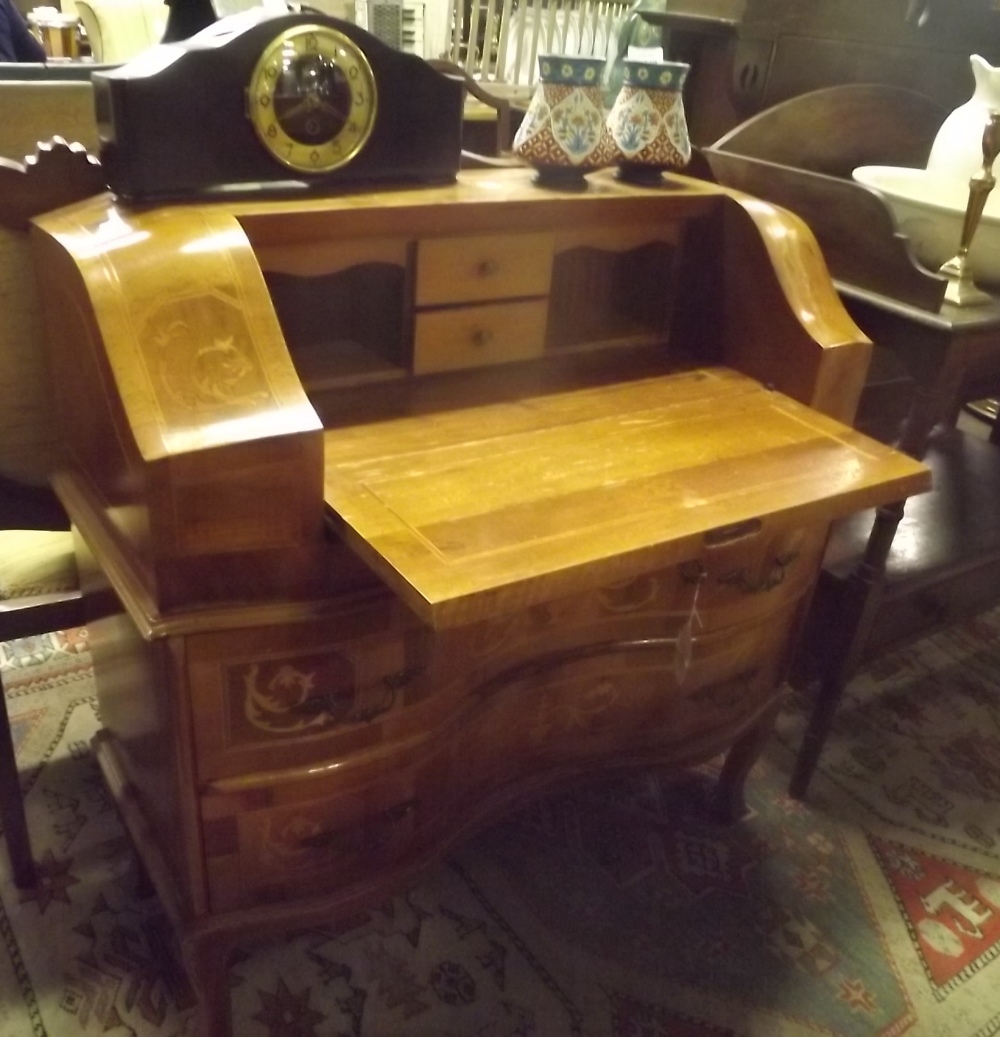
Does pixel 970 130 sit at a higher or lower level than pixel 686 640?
higher

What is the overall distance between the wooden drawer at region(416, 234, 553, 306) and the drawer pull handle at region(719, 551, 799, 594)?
1.23 feet

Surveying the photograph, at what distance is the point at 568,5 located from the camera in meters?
3.43

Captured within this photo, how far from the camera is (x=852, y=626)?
1388 millimetres

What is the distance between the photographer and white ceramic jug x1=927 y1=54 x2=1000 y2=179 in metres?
1.36

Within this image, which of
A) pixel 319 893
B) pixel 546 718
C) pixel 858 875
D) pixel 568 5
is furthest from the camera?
pixel 568 5

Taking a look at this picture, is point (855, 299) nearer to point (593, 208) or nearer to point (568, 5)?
point (593, 208)

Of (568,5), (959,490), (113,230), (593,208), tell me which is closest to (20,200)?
(113,230)

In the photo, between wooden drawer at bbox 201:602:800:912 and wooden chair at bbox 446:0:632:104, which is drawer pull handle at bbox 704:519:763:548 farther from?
wooden chair at bbox 446:0:632:104

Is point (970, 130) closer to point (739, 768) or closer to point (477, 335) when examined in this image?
point (477, 335)

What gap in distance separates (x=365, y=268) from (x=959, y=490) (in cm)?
119

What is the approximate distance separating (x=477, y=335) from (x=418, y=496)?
1.01ft

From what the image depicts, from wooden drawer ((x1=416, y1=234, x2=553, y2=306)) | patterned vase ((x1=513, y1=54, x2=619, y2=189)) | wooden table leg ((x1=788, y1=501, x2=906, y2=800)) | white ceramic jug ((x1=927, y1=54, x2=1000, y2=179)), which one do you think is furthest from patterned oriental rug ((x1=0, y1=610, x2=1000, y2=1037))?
white ceramic jug ((x1=927, y1=54, x2=1000, y2=179))

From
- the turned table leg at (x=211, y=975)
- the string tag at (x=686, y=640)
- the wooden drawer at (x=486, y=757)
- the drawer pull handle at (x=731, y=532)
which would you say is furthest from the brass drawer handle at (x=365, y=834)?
the drawer pull handle at (x=731, y=532)

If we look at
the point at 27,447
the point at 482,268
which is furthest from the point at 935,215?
the point at 27,447
